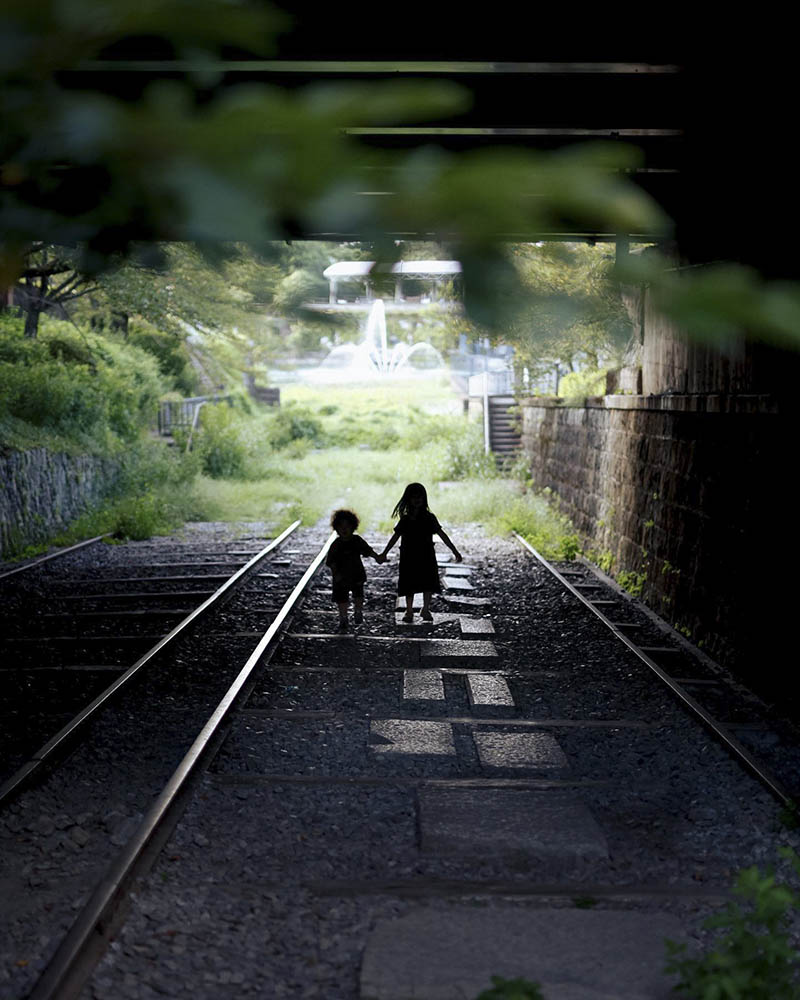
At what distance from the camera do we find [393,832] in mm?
4992

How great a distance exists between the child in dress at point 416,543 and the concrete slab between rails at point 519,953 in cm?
541

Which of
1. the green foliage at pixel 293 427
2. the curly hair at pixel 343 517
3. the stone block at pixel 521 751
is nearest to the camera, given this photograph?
the stone block at pixel 521 751

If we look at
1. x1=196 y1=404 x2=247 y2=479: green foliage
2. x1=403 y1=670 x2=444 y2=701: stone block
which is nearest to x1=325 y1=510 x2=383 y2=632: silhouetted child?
x1=403 y1=670 x2=444 y2=701: stone block

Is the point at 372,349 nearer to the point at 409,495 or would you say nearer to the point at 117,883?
the point at 117,883

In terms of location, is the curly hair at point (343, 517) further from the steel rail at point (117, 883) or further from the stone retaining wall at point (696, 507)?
the stone retaining wall at point (696, 507)

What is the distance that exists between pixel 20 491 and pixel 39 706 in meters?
9.71

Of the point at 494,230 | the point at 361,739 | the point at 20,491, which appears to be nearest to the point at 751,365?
the point at 361,739

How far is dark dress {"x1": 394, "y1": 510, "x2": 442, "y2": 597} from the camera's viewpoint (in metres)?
9.55

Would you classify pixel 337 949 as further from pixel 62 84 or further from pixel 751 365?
pixel 751 365

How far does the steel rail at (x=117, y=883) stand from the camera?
348cm

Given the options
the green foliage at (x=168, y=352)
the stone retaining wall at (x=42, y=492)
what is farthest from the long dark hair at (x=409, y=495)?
the green foliage at (x=168, y=352)

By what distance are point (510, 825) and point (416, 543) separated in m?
4.68

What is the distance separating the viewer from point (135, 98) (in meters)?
1.00

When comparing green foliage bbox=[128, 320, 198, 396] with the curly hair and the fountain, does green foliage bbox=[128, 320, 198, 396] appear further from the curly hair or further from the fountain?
the fountain
